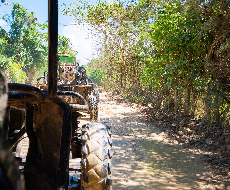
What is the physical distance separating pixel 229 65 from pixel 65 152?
4968 millimetres

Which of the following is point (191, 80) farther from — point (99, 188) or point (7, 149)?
point (7, 149)

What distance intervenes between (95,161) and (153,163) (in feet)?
9.48

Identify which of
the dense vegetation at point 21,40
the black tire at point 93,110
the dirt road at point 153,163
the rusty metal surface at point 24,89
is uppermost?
the dense vegetation at point 21,40

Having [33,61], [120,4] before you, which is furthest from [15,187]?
[33,61]

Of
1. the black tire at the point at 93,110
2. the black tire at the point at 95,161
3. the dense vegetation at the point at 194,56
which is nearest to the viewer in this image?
the black tire at the point at 95,161

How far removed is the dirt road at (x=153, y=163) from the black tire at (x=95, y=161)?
1.68 metres

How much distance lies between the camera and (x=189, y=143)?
18.6 feet

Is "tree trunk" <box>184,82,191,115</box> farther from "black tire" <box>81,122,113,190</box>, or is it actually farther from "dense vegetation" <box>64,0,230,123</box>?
"black tire" <box>81,122,113,190</box>

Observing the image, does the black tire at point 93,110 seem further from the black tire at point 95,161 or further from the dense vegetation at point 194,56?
the black tire at point 95,161

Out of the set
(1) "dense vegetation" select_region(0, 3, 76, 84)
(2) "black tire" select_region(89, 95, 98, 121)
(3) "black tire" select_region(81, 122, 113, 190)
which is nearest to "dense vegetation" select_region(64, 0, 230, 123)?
(2) "black tire" select_region(89, 95, 98, 121)

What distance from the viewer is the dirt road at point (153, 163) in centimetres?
371

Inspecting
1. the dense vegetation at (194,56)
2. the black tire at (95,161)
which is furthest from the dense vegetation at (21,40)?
the black tire at (95,161)

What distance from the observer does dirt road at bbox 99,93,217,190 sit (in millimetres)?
3713

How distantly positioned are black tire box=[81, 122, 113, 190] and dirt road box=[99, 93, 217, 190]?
1684 millimetres
